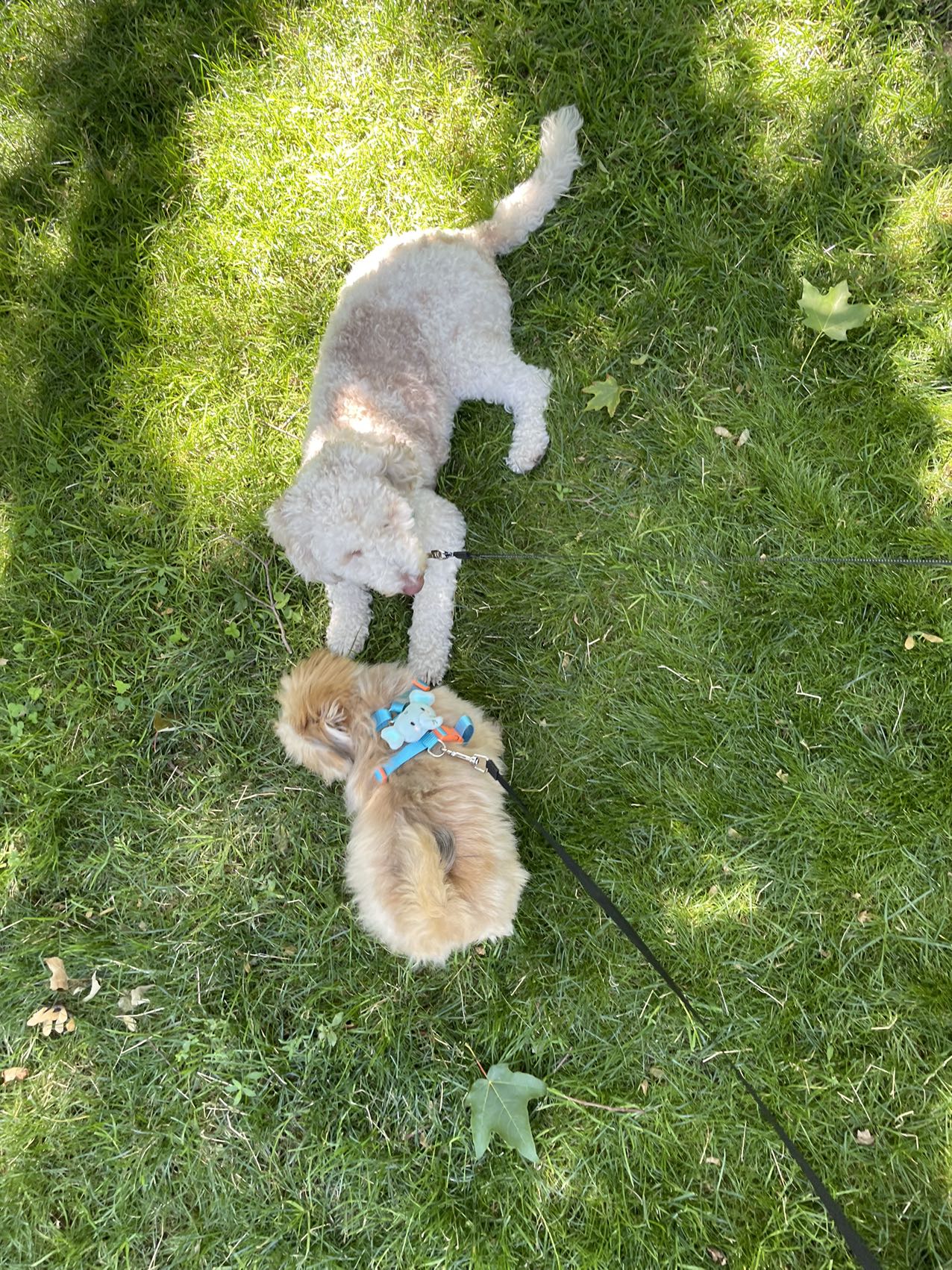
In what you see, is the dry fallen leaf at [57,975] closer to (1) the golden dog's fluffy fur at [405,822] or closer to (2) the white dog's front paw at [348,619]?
(1) the golden dog's fluffy fur at [405,822]

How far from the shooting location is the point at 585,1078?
2.82 m

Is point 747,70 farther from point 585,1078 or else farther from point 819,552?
point 585,1078

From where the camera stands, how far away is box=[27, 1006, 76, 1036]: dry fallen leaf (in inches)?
122

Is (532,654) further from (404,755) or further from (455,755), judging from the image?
(404,755)

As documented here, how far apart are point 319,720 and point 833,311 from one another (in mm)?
2589

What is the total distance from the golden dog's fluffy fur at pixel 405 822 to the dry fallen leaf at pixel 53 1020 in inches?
70.8

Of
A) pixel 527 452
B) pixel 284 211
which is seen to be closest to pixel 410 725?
pixel 527 452

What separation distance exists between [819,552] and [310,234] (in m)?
2.70

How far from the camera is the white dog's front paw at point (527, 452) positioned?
3.04m

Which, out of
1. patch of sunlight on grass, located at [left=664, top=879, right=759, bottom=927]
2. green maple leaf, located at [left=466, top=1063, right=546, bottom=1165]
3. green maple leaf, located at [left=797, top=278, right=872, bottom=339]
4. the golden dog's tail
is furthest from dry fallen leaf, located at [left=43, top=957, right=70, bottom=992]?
green maple leaf, located at [left=797, top=278, right=872, bottom=339]

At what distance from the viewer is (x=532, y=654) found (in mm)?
3059

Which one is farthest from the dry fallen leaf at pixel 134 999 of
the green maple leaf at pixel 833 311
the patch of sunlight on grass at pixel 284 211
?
the green maple leaf at pixel 833 311

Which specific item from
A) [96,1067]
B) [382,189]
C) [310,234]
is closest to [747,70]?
[382,189]

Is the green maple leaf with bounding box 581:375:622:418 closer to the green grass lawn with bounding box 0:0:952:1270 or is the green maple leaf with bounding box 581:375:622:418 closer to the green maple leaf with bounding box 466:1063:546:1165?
the green grass lawn with bounding box 0:0:952:1270
